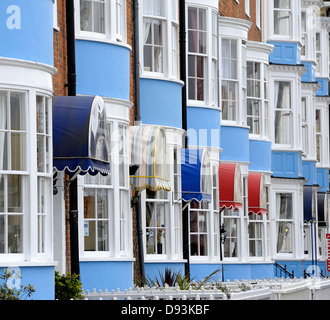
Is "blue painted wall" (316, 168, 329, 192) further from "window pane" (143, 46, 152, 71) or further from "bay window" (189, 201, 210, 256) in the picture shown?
"window pane" (143, 46, 152, 71)

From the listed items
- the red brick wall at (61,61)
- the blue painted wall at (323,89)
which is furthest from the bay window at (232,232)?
the blue painted wall at (323,89)

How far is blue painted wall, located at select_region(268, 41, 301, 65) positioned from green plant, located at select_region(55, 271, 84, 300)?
21476 millimetres

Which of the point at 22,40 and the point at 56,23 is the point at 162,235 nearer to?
the point at 56,23

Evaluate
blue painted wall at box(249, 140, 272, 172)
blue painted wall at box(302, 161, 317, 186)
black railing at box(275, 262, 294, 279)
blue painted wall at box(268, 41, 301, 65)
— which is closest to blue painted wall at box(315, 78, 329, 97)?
blue painted wall at box(302, 161, 317, 186)

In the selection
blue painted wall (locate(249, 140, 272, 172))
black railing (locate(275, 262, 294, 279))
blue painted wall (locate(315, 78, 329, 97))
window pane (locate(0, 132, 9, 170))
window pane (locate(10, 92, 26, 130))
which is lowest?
black railing (locate(275, 262, 294, 279))

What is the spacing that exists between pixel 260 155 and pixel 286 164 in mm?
4699

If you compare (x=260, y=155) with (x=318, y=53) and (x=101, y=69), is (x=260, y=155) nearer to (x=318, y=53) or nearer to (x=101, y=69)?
(x=101, y=69)

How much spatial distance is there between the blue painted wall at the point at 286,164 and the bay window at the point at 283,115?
40 centimetres

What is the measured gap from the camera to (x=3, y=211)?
1457 cm

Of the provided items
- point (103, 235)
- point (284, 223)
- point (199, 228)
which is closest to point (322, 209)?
point (284, 223)

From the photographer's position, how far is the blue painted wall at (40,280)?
14656mm

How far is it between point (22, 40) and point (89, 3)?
4.70m

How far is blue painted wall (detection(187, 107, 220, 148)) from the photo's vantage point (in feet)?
83.2
